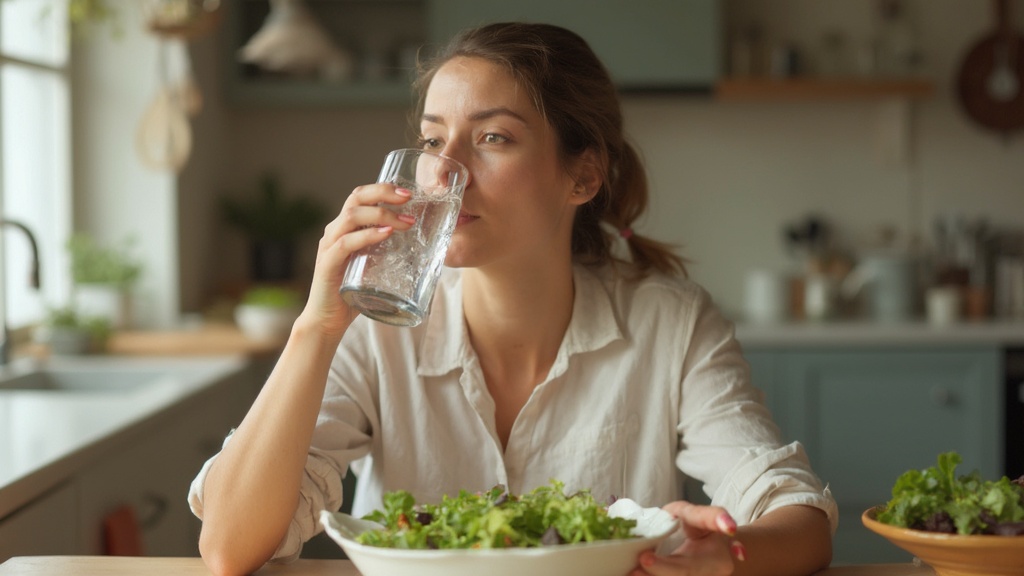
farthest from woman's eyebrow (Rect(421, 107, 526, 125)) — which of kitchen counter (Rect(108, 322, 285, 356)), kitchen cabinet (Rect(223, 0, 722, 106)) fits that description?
kitchen cabinet (Rect(223, 0, 722, 106))

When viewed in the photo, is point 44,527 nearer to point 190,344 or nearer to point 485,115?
point 485,115

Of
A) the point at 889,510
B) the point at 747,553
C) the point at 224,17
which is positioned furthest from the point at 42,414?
the point at 224,17

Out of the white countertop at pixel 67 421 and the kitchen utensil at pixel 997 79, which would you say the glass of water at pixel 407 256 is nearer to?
the white countertop at pixel 67 421

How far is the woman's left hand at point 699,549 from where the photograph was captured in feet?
3.51

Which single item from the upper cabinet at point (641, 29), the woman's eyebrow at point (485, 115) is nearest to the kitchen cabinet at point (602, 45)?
the upper cabinet at point (641, 29)

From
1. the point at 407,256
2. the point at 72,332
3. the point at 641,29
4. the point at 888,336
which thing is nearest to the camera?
the point at 407,256

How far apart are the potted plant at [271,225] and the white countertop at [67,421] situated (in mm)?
1190

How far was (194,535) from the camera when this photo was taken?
2.77 m

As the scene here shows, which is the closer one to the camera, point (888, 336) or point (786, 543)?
point (786, 543)

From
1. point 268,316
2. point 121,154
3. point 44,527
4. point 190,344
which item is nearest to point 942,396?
point 268,316

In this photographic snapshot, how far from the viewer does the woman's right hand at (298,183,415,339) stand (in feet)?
3.98

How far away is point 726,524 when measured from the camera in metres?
1.07

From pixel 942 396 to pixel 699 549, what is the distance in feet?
9.21

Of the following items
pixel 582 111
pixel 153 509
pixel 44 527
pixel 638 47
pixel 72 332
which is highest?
pixel 638 47
